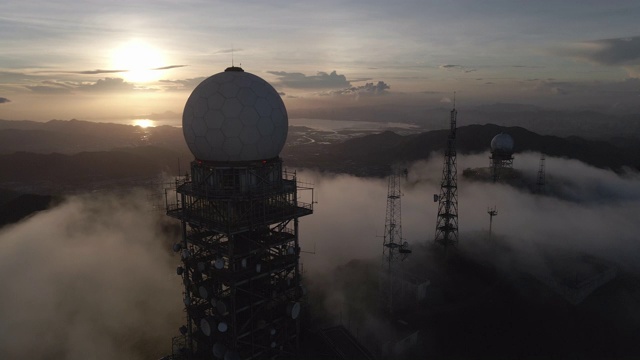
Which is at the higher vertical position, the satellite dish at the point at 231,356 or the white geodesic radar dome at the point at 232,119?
the white geodesic radar dome at the point at 232,119

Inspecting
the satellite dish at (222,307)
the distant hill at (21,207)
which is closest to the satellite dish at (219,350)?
the satellite dish at (222,307)

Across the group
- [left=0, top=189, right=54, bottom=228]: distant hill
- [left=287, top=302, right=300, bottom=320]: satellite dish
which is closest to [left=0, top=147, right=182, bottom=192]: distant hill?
[left=0, top=189, right=54, bottom=228]: distant hill

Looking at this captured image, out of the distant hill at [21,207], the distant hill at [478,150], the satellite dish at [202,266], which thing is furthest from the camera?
the distant hill at [478,150]

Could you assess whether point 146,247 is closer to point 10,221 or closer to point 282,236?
point 10,221

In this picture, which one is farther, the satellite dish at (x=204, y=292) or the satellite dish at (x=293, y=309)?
the satellite dish at (x=293, y=309)

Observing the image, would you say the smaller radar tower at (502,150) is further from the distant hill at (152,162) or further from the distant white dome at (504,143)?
the distant hill at (152,162)

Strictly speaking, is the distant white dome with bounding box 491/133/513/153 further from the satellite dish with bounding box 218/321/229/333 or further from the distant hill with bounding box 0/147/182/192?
the distant hill with bounding box 0/147/182/192
